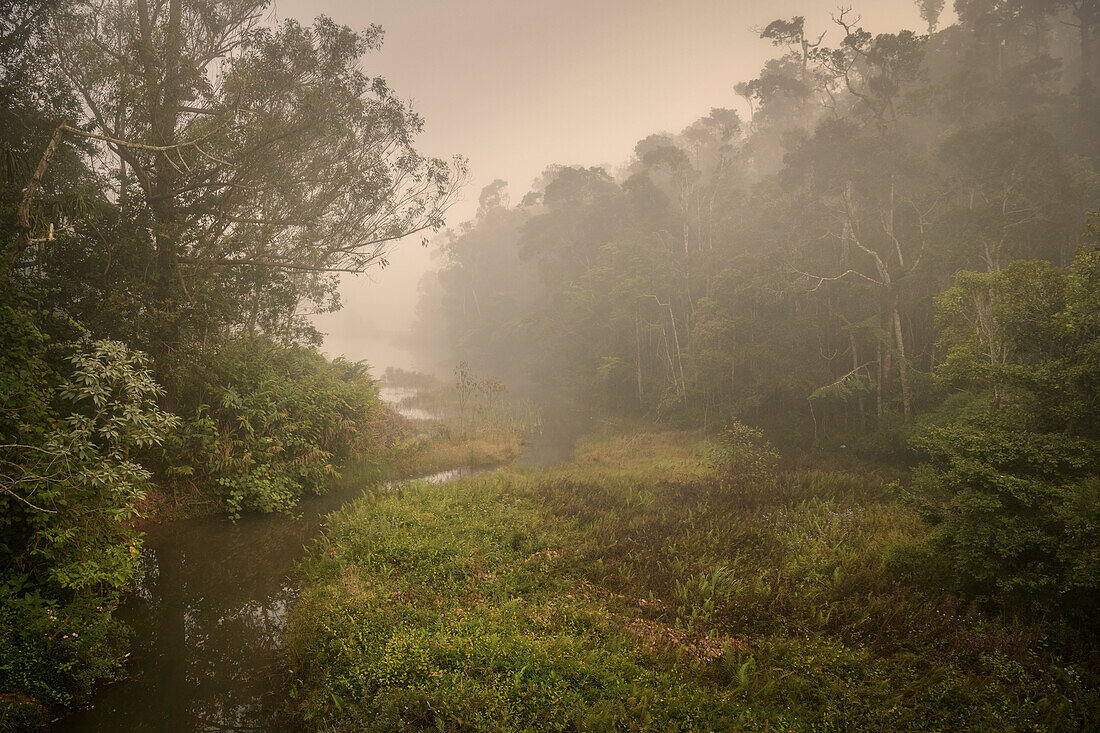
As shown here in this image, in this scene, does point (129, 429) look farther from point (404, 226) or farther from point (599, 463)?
point (599, 463)

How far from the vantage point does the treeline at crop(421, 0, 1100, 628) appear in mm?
7078

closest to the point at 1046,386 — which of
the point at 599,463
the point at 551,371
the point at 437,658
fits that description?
the point at 437,658

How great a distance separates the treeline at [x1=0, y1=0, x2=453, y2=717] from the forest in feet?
0.29

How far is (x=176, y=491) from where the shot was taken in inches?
419

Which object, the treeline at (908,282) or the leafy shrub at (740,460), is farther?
the leafy shrub at (740,460)

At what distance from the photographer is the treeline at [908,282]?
708cm

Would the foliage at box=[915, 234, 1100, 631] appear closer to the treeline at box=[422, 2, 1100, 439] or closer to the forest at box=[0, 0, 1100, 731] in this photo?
the forest at box=[0, 0, 1100, 731]

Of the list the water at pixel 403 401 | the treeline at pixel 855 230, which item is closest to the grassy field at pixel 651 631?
the treeline at pixel 855 230

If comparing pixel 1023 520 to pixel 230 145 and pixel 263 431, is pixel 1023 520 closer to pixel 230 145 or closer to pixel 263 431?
pixel 263 431

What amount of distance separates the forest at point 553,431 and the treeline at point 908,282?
123 millimetres

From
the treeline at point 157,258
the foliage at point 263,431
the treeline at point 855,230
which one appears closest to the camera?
the treeline at point 157,258

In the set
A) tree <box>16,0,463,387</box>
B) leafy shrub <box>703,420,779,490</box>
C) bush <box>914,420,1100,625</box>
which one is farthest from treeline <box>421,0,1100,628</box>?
tree <box>16,0,463,387</box>

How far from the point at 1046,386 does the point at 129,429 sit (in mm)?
15612

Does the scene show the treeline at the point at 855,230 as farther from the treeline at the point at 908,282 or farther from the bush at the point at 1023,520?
the bush at the point at 1023,520
